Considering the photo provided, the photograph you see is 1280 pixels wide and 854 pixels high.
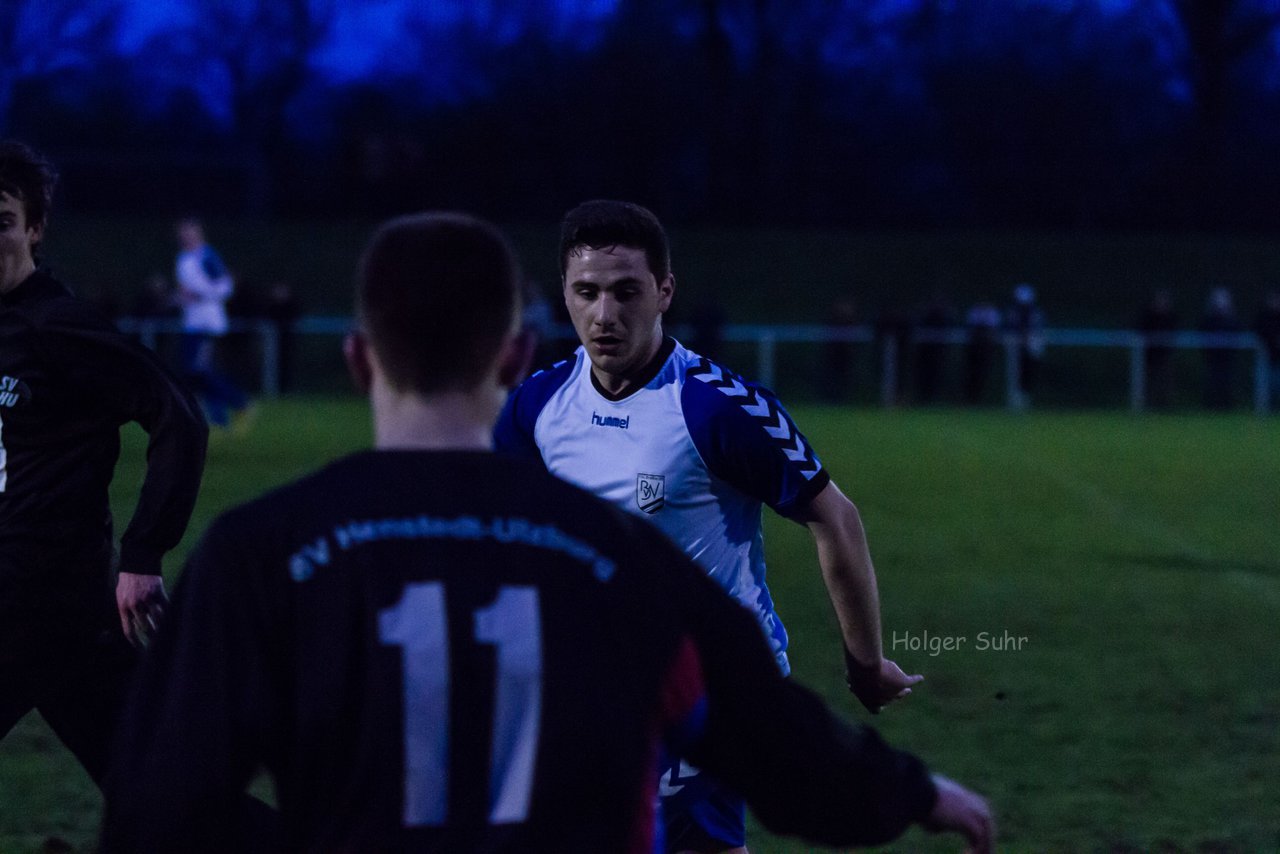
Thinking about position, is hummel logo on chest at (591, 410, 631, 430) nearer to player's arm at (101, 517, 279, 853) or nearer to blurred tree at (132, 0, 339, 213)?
player's arm at (101, 517, 279, 853)

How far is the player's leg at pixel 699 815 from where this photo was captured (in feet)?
12.8

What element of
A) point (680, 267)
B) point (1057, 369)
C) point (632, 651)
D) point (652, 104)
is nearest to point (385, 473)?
point (632, 651)

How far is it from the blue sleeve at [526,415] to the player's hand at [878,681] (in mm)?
883

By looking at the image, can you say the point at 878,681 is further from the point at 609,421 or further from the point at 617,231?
the point at 617,231

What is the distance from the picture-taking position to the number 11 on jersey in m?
1.91

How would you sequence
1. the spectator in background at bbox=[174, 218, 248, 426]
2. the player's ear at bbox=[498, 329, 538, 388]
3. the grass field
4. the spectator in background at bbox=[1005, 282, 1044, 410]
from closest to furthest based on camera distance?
the player's ear at bbox=[498, 329, 538, 388], the grass field, the spectator in background at bbox=[174, 218, 248, 426], the spectator in background at bbox=[1005, 282, 1044, 410]

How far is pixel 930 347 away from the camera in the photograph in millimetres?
29141

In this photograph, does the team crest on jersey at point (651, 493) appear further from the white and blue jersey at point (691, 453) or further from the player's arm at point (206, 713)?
the player's arm at point (206, 713)

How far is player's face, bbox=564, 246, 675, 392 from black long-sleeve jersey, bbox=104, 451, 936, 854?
80.0 inches

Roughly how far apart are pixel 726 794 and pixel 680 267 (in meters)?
38.8

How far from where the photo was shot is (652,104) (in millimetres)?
47469

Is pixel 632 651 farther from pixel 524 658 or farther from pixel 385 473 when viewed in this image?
pixel 385 473

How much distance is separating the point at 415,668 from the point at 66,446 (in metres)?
2.35

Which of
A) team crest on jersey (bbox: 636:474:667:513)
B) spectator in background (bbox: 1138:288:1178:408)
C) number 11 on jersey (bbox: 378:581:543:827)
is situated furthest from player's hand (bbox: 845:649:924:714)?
spectator in background (bbox: 1138:288:1178:408)
